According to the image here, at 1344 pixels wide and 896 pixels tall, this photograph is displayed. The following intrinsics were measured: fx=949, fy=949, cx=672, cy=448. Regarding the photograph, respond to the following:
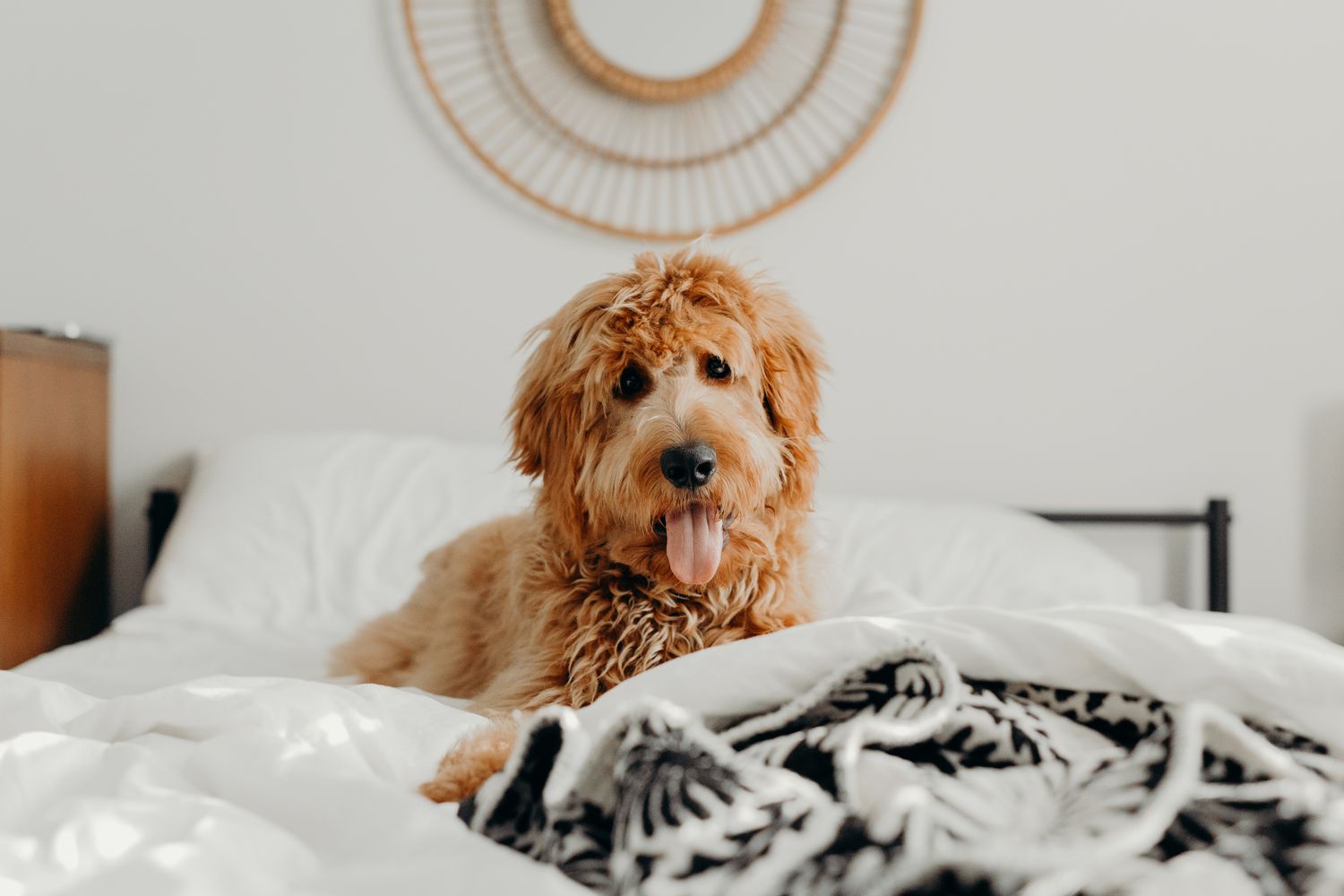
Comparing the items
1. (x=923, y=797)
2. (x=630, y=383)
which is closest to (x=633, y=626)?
(x=630, y=383)

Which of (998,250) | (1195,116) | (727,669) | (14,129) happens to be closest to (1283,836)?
(727,669)

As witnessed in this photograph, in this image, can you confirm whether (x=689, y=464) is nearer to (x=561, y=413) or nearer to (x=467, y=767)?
(x=561, y=413)

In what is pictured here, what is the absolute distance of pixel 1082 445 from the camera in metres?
2.99

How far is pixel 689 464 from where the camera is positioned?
4.83ft

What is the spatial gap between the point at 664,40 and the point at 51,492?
2.24m

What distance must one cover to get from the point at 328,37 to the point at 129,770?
8.95ft

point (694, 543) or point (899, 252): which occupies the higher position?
point (899, 252)

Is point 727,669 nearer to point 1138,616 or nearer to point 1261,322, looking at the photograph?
point 1138,616

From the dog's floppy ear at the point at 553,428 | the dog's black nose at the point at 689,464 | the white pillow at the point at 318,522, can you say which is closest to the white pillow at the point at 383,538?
the white pillow at the point at 318,522

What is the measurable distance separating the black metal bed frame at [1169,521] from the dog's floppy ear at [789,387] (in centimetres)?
154

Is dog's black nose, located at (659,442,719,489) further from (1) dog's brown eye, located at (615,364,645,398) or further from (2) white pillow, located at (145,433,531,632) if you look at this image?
(2) white pillow, located at (145,433,531,632)

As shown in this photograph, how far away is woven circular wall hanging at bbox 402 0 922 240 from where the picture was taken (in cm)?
298

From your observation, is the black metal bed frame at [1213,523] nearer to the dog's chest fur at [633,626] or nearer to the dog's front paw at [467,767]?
the dog's chest fur at [633,626]

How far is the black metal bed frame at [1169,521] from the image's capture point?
9.14ft
